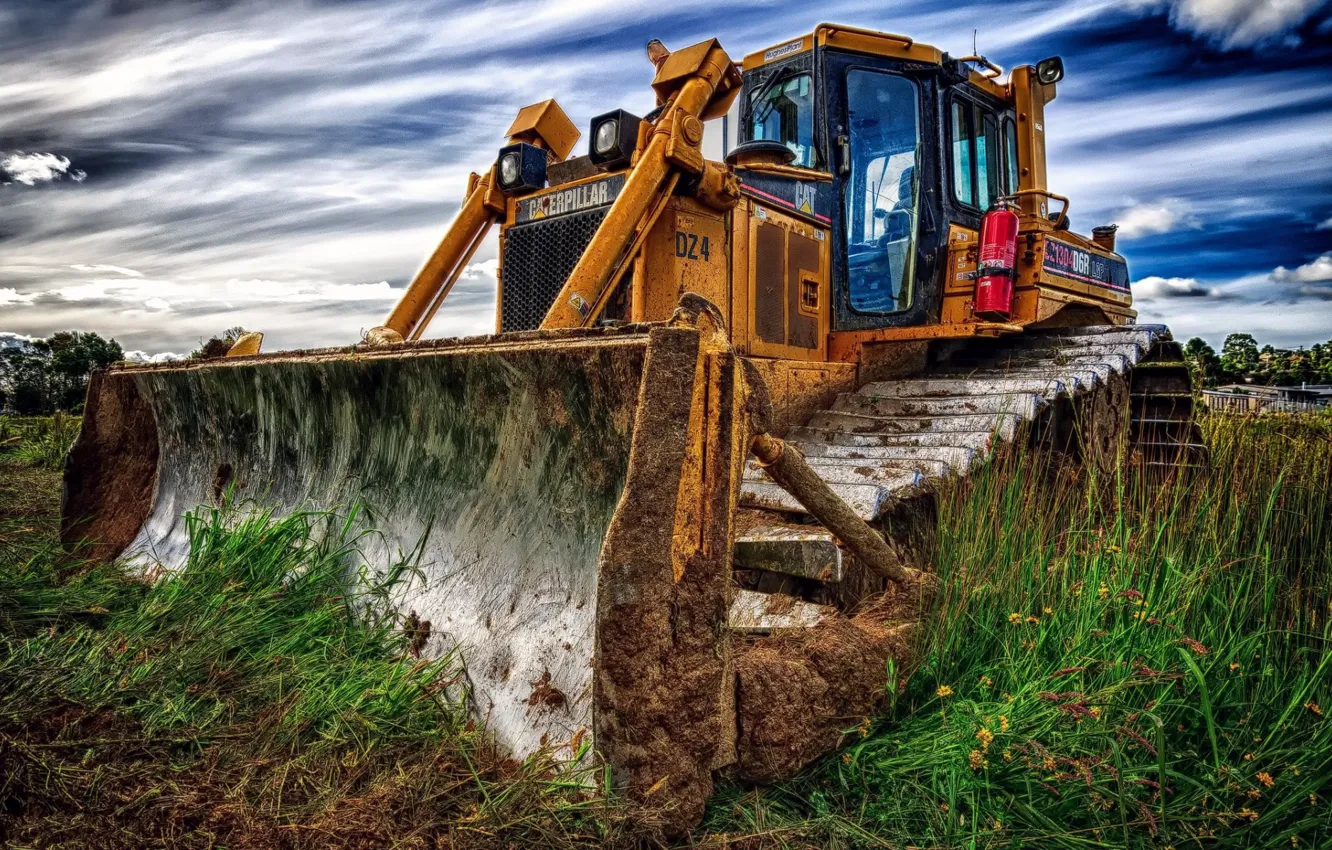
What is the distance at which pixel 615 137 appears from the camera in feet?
14.4

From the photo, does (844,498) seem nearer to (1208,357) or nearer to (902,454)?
(902,454)

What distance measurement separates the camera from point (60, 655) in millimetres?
2611

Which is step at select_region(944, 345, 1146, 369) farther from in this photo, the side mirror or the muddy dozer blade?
the muddy dozer blade

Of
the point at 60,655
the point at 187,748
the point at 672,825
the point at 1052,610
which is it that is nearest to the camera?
the point at 672,825

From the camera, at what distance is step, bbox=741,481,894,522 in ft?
11.4

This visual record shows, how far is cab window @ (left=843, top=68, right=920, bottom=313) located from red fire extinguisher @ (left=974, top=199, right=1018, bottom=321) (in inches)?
15.4

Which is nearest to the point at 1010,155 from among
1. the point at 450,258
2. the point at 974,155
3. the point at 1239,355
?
the point at 974,155

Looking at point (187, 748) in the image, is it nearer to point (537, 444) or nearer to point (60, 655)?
point (60, 655)

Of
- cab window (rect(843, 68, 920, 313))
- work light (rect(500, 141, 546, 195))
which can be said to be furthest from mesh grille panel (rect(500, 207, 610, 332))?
cab window (rect(843, 68, 920, 313))

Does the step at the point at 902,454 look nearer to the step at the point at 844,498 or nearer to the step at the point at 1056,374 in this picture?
the step at the point at 844,498

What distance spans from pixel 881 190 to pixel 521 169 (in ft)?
6.56

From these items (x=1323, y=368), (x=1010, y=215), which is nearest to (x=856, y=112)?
(x=1010, y=215)

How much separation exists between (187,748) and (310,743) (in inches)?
11.6

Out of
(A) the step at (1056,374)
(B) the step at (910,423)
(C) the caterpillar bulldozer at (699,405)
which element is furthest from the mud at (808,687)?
(A) the step at (1056,374)
